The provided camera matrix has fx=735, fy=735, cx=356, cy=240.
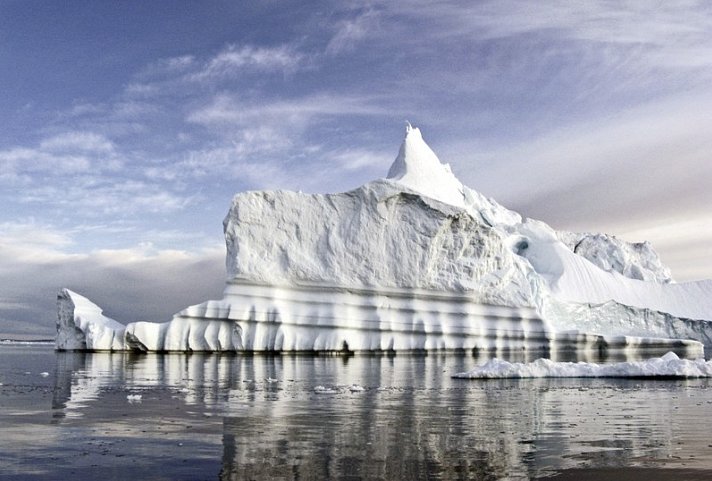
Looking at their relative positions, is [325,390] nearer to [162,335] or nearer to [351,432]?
[351,432]

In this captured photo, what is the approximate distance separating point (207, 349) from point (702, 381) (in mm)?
20592

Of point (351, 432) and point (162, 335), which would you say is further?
point (162, 335)

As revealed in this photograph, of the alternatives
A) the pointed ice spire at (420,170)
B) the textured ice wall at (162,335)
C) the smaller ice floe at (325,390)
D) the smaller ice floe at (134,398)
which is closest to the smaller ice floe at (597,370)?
the smaller ice floe at (325,390)

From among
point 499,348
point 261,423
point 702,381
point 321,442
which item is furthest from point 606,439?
point 499,348

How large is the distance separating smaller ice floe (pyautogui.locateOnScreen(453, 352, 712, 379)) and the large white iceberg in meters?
15.5

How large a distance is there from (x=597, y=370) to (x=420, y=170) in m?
25.2

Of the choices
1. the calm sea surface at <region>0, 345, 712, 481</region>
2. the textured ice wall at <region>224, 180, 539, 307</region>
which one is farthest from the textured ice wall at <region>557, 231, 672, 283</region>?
the calm sea surface at <region>0, 345, 712, 481</region>

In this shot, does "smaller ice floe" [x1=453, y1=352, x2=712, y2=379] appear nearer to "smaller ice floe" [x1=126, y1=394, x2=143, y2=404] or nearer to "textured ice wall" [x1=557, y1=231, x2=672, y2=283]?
"smaller ice floe" [x1=126, y1=394, x2=143, y2=404]

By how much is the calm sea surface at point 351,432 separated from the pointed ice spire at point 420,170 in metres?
26.6

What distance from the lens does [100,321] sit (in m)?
33.8

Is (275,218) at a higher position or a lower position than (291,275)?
higher

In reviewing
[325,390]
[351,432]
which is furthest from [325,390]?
[351,432]

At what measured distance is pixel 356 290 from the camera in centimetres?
3278

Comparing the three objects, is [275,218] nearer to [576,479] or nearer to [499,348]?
[499,348]
